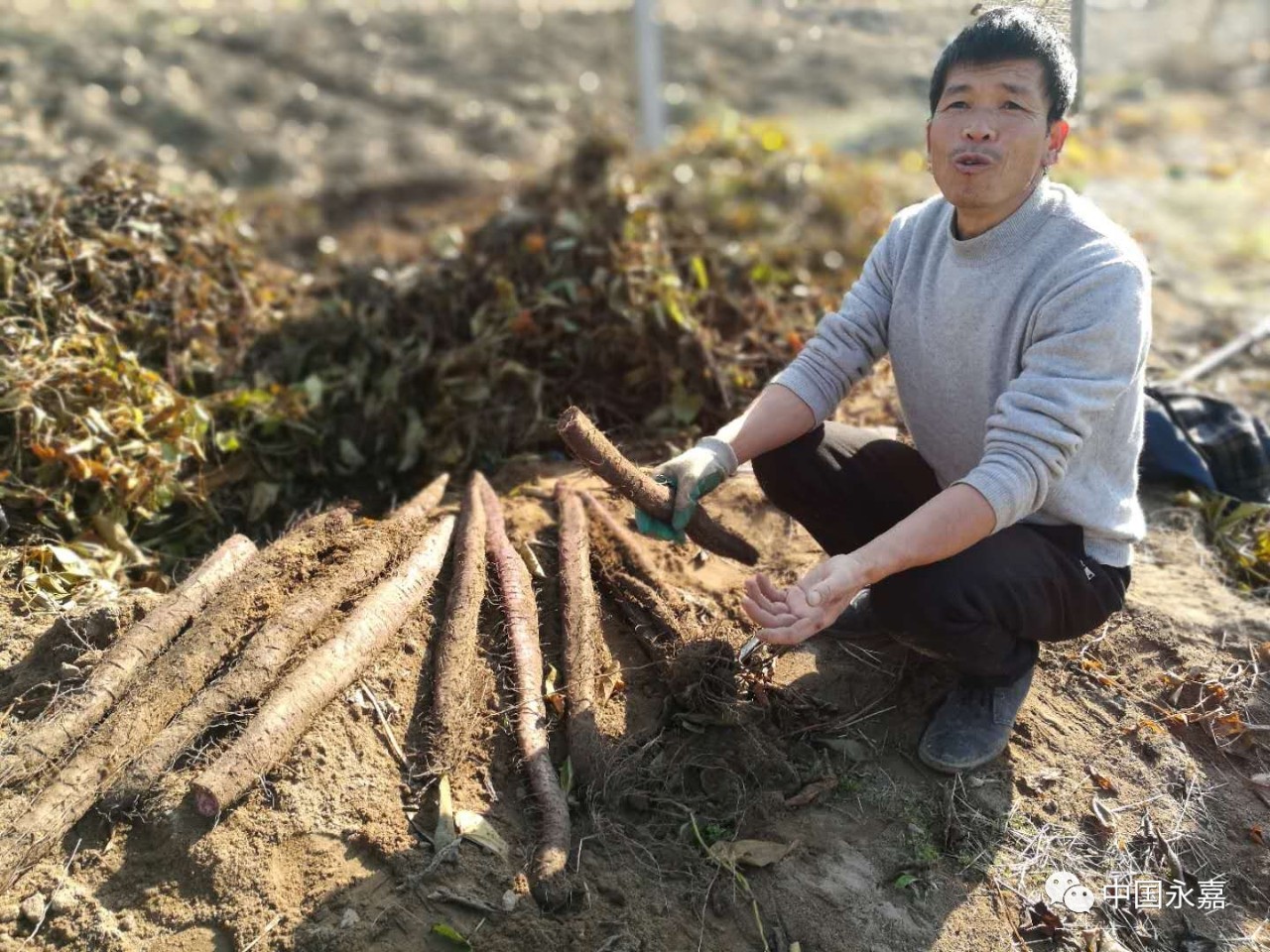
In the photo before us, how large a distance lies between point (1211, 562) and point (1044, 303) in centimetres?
152

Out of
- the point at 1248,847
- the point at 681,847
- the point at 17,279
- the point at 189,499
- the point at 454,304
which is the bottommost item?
the point at 1248,847

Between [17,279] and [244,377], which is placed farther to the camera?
[244,377]

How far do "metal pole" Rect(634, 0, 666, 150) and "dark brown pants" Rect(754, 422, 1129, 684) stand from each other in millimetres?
4355

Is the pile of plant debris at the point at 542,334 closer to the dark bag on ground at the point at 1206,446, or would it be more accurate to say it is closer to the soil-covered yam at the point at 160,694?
the soil-covered yam at the point at 160,694

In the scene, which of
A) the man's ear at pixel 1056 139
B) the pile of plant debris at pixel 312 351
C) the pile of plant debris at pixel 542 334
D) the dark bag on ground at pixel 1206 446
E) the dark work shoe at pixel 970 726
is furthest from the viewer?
the pile of plant debris at pixel 542 334

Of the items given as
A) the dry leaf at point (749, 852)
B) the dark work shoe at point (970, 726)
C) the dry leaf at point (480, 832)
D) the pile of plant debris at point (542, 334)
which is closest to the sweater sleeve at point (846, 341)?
the dark work shoe at point (970, 726)

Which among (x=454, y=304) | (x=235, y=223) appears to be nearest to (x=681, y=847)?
(x=454, y=304)

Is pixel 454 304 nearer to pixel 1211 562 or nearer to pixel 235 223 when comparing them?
pixel 235 223

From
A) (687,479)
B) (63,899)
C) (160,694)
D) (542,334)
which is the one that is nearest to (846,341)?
(687,479)

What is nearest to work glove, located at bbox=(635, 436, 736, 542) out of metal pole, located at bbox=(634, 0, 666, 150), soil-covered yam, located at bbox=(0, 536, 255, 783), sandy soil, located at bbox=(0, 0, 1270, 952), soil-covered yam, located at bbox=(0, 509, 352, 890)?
sandy soil, located at bbox=(0, 0, 1270, 952)

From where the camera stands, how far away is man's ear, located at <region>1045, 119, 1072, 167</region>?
2309 mm

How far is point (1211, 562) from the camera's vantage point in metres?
3.28

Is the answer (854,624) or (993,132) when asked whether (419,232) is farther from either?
(993,132)

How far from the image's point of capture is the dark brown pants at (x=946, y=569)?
232cm
